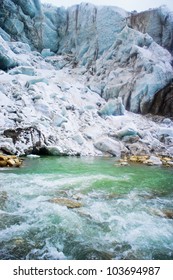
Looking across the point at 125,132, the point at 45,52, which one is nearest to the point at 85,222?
the point at 125,132

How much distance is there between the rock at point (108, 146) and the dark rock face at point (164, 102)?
8665 mm

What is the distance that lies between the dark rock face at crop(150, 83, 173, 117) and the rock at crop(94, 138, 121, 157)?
8.66m

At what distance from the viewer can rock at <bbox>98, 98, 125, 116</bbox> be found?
1894 centimetres

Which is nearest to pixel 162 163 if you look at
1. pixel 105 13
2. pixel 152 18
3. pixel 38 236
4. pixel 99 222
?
pixel 99 222

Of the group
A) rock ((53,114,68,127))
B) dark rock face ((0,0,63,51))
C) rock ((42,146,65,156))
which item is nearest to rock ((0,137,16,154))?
rock ((42,146,65,156))

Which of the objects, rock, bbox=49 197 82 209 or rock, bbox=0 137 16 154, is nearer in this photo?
rock, bbox=49 197 82 209

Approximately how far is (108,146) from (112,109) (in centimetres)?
525

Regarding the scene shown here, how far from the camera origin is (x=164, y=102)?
22.0m

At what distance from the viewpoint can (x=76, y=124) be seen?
53.5 ft

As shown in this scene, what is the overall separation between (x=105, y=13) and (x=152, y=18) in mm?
5549

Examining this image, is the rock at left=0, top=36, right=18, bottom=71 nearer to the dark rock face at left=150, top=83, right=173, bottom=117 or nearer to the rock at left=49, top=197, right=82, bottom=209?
the dark rock face at left=150, top=83, right=173, bottom=117

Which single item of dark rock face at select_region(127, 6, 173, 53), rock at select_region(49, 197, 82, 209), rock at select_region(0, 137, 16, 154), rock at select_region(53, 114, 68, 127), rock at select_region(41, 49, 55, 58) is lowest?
rock at select_region(0, 137, 16, 154)

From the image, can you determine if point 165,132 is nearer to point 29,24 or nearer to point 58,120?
point 58,120

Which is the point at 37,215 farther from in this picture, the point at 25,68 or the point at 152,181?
the point at 25,68
